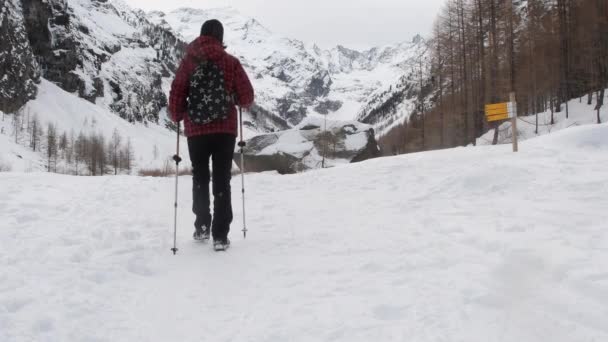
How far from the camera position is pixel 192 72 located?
15.7ft

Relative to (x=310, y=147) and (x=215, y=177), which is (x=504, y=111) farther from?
(x=310, y=147)

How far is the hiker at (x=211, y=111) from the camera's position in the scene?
4707 millimetres

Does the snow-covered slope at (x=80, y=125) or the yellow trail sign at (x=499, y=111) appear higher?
the snow-covered slope at (x=80, y=125)

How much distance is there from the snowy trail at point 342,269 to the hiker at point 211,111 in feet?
2.08

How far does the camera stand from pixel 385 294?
3225 millimetres

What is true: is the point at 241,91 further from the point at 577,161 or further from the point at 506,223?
the point at 577,161

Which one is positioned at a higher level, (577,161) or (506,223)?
(577,161)

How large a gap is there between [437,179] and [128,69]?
687 ft

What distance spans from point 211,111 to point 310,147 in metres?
26.6

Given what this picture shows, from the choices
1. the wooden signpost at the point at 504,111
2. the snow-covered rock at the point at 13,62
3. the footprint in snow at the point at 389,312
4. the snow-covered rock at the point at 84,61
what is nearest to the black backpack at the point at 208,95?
the footprint in snow at the point at 389,312

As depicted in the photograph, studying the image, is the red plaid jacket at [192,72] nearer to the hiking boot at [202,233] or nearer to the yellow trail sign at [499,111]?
the hiking boot at [202,233]

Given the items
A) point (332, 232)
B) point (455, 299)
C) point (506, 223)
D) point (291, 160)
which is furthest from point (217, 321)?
point (291, 160)

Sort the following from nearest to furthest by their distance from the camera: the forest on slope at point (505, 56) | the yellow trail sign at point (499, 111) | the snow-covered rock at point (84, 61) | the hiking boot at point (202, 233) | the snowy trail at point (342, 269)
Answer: the snowy trail at point (342, 269) < the hiking boot at point (202, 233) < the yellow trail sign at point (499, 111) < the forest on slope at point (505, 56) < the snow-covered rock at point (84, 61)

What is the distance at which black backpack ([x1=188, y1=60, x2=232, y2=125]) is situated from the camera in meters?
4.68
